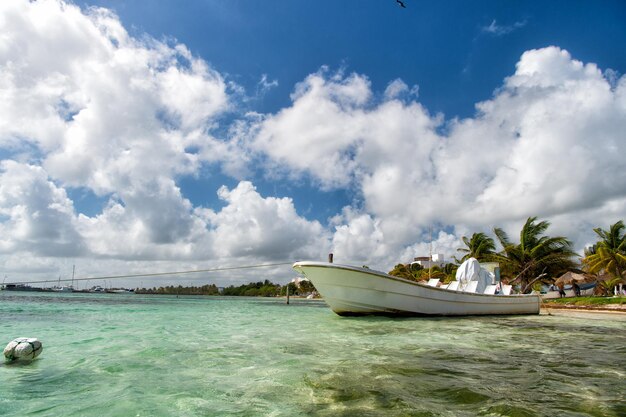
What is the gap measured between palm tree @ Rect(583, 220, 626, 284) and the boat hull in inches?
884

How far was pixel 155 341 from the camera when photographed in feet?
27.6

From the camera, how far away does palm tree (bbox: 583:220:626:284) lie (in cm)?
3019

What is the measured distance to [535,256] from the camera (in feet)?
103

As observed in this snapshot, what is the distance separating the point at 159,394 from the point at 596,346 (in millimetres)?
8892

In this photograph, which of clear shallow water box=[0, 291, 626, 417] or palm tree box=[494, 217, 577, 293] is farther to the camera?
palm tree box=[494, 217, 577, 293]

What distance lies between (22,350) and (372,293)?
36.3 feet

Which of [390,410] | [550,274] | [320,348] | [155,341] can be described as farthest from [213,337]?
[550,274]

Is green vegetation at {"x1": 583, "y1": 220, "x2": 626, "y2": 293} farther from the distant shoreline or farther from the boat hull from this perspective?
the boat hull

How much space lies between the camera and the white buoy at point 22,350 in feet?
19.0

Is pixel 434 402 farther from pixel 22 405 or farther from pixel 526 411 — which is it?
pixel 22 405

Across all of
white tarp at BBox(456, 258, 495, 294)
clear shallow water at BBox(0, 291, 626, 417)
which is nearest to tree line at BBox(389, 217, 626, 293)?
white tarp at BBox(456, 258, 495, 294)

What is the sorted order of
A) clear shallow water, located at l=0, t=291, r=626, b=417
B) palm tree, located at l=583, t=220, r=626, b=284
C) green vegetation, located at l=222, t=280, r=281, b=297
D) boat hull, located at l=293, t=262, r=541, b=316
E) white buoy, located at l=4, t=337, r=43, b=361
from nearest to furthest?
1. clear shallow water, located at l=0, t=291, r=626, b=417
2. white buoy, located at l=4, t=337, r=43, b=361
3. boat hull, located at l=293, t=262, r=541, b=316
4. palm tree, located at l=583, t=220, r=626, b=284
5. green vegetation, located at l=222, t=280, r=281, b=297

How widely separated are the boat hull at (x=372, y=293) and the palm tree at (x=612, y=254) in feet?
73.7

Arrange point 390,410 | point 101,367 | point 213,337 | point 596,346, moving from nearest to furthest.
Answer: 1. point 390,410
2. point 101,367
3. point 596,346
4. point 213,337
